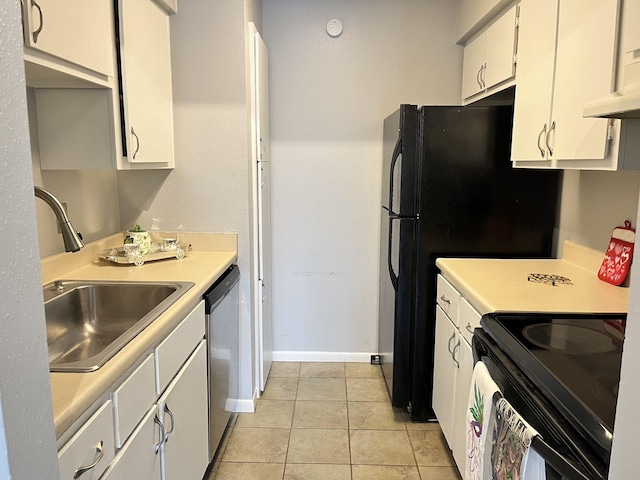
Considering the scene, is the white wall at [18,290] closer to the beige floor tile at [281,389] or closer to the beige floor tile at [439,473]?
the beige floor tile at [439,473]

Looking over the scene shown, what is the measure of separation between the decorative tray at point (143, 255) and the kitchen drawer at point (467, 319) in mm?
1339

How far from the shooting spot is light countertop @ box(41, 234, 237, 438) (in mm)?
1034

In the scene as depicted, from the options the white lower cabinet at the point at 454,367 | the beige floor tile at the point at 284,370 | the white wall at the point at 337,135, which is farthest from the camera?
the beige floor tile at the point at 284,370

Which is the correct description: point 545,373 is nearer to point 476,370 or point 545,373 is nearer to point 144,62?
point 476,370

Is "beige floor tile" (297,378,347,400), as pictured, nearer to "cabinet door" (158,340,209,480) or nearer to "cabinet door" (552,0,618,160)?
"cabinet door" (158,340,209,480)

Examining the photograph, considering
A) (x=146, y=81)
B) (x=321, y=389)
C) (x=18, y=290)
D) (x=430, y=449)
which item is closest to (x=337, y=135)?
(x=146, y=81)

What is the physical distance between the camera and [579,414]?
3.33 feet

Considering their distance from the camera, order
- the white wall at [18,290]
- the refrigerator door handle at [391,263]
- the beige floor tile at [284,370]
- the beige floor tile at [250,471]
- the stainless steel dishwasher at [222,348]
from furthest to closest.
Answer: the beige floor tile at [284,370]
the refrigerator door handle at [391,263]
the beige floor tile at [250,471]
the stainless steel dishwasher at [222,348]
the white wall at [18,290]

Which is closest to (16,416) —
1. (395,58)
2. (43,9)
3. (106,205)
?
(43,9)

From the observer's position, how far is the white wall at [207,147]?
2443mm

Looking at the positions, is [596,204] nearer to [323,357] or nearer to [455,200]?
[455,200]

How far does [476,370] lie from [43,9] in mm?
1629

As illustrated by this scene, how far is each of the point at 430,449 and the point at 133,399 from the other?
1632mm

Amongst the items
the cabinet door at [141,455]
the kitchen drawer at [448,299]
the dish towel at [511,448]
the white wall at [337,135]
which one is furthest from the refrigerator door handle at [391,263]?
the cabinet door at [141,455]
